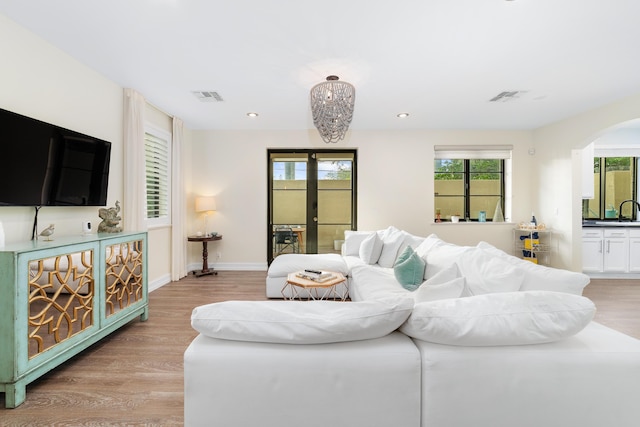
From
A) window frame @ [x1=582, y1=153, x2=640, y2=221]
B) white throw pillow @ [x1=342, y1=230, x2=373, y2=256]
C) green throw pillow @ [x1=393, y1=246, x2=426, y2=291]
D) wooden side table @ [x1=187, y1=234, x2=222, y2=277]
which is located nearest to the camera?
green throw pillow @ [x1=393, y1=246, x2=426, y2=291]

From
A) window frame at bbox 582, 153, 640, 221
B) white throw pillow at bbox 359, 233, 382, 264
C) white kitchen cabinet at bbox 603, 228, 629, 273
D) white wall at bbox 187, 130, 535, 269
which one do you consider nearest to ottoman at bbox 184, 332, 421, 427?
white throw pillow at bbox 359, 233, 382, 264

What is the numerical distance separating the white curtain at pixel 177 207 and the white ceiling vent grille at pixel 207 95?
1.16 metres

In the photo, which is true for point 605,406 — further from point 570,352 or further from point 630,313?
point 630,313

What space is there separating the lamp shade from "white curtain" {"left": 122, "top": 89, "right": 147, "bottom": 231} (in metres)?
1.44

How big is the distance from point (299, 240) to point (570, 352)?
192 inches

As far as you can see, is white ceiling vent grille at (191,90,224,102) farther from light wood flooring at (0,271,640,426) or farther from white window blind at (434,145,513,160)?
white window blind at (434,145,513,160)

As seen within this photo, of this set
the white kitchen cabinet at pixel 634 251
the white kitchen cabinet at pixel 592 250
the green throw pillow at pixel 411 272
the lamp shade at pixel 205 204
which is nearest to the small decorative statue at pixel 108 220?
the lamp shade at pixel 205 204

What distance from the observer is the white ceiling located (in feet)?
7.32

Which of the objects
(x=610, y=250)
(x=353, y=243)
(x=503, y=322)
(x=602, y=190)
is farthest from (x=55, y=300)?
(x=602, y=190)

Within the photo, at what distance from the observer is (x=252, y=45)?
2707mm

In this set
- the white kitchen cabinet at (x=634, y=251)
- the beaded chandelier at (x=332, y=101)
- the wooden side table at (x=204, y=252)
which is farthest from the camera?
the wooden side table at (x=204, y=252)

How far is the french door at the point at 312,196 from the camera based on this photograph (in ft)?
19.0

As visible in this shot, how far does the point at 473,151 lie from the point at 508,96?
1.81 meters

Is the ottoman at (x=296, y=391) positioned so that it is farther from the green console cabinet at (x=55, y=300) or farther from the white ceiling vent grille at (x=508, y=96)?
the white ceiling vent grille at (x=508, y=96)
